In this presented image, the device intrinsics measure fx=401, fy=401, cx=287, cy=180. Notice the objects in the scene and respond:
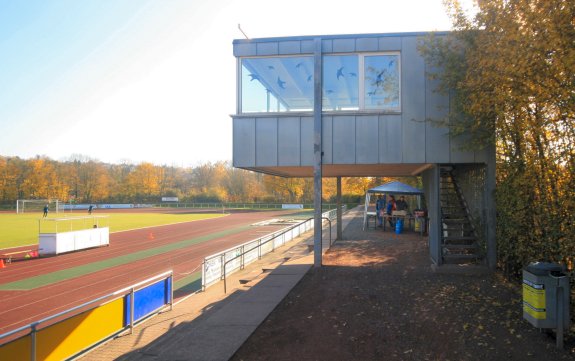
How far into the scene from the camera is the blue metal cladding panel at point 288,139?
33.9 ft

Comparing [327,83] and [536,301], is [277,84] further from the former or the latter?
[536,301]

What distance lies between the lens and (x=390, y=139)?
32.9ft

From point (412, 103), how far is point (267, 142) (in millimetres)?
Result: 3747

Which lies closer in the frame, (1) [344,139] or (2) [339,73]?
(1) [344,139]

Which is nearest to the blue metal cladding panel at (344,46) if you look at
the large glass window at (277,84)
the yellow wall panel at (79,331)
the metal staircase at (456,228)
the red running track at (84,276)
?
the large glass window at (277,84)

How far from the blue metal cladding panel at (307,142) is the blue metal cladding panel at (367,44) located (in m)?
2.14

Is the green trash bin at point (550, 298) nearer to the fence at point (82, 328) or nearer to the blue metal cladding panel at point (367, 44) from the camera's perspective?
the blue metal cladding panel at point (367, 44)

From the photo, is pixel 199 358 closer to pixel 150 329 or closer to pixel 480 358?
pixel 150 329

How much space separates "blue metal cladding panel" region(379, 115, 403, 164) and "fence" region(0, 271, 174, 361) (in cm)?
641

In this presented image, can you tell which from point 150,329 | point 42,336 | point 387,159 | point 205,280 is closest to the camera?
point 42,336

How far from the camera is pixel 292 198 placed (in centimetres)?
8294

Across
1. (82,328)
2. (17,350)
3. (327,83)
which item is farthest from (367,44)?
(17,350)

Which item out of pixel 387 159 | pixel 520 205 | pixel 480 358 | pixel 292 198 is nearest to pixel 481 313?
pixel 480 358

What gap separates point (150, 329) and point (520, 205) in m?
7.53
